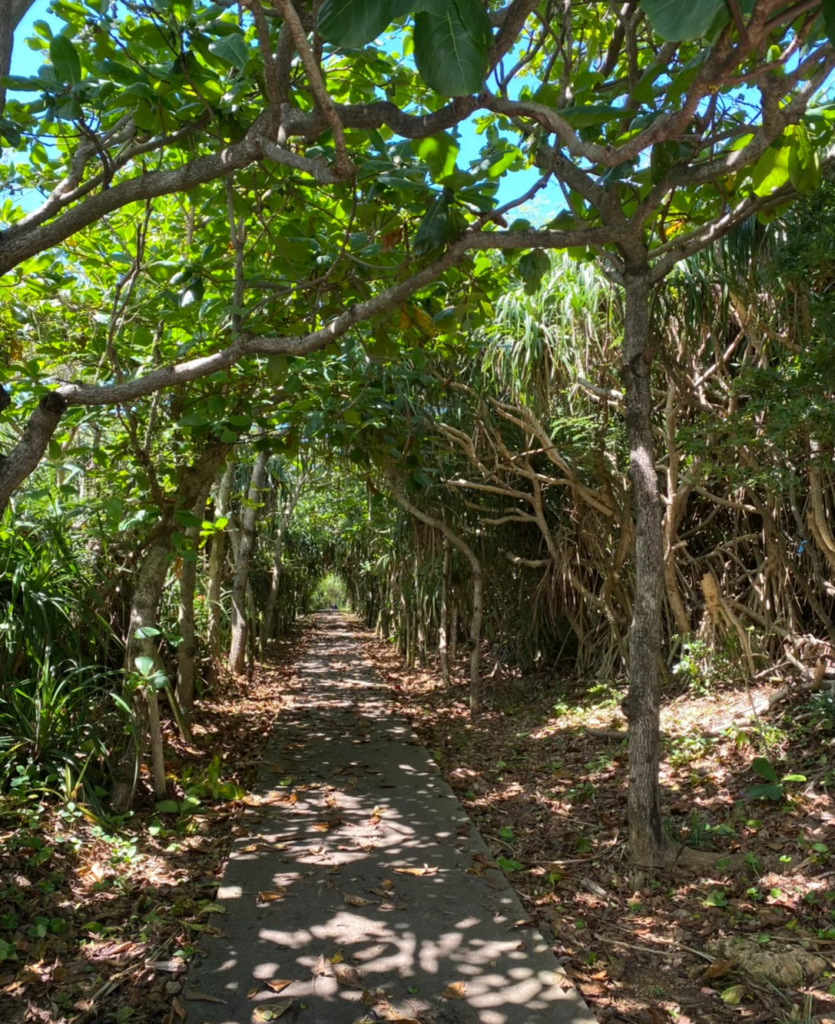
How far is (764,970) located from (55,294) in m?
4.76

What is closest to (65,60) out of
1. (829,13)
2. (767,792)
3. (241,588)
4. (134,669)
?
(829,13)

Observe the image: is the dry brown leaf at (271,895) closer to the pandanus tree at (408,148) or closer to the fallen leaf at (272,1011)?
the fallen leaf at (272,1011)

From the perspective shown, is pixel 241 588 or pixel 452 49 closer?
pixel 452 49

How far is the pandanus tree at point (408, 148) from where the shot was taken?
237cm

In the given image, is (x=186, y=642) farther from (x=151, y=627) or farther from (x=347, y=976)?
(x=347, y=976)

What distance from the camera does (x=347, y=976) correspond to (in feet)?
9.17

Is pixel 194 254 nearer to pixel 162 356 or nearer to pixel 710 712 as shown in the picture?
pixel 162 356

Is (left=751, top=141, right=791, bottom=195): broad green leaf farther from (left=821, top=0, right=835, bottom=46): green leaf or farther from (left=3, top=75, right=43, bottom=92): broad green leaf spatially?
(left=3, top=75, right=43, bottom=92): broad green leaf

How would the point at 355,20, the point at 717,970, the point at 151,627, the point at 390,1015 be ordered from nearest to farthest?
1. the point at 355,20
2. the point at 390,1015
3. the point at 717,970
4. the point at 151,627

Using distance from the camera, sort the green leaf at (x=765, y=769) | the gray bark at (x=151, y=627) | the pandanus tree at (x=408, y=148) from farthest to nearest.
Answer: the gray bark at (x=151, y=627) → the green leaf at (x=765, y=769) → the pandanus tree at (x=408, y=148)

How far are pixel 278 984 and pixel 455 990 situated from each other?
0.59 m

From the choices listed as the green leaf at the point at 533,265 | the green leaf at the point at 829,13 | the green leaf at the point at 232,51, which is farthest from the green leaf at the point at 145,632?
the green leaf at the point at 829,13

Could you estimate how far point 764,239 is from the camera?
4586 millimetres

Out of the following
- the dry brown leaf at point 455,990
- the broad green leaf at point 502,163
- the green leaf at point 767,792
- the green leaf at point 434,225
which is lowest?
the dry brown leaf at point 455,990
